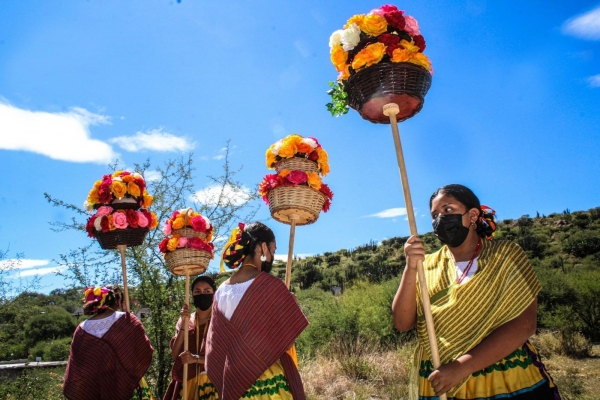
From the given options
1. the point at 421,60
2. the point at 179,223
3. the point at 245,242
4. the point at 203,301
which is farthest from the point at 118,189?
the point at 421,60

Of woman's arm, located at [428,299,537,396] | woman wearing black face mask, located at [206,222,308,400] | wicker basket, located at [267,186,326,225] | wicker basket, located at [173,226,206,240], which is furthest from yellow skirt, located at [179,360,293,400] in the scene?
wicker basket, located at [173,226,206,240]

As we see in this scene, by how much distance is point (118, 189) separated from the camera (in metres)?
5.59

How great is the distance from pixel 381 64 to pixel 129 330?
4.51 meters

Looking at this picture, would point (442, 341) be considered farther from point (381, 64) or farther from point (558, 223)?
point (558, 223)

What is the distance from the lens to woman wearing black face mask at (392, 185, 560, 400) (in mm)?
2920

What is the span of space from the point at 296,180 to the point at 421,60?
186 cm

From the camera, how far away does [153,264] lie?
873 cm

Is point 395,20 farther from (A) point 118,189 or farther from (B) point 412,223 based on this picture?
(A) point 118,189

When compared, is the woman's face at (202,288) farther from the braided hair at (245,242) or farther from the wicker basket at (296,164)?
the wicker basket at (296,164)

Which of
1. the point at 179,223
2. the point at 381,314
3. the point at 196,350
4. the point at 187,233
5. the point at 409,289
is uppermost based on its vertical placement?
the point at 179,223

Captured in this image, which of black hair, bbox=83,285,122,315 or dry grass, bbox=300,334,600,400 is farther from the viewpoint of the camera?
dry grass, bbox=300,334,600,400

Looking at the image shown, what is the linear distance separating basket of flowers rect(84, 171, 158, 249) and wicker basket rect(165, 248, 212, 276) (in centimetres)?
57

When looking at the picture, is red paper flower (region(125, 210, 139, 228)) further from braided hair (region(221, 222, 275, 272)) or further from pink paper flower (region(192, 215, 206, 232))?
braided hair (region(221, 222, 275, 272))

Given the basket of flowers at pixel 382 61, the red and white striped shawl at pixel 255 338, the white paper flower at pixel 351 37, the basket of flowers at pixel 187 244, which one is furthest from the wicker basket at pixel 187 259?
the white paper flower at pixel 351 37
